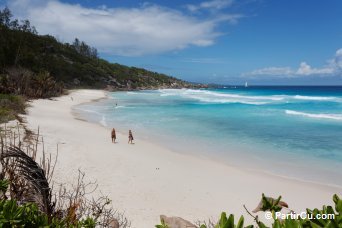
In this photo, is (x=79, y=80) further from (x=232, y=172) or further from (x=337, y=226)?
(x=337, y=226)

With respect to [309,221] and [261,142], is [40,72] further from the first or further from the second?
[309,221]

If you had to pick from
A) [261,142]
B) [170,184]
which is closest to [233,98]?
[261,142]

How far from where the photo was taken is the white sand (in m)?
7.48

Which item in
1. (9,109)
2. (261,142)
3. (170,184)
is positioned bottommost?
(261,142)

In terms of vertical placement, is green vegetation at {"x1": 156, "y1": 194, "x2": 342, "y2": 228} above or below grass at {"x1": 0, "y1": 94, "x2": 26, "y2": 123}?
above

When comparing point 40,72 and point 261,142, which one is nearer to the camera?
point 261,142

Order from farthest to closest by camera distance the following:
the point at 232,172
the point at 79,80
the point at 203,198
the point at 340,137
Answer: the point at 79,80 < the point at 340,137 < the point at 232,172 < the point at 203,198

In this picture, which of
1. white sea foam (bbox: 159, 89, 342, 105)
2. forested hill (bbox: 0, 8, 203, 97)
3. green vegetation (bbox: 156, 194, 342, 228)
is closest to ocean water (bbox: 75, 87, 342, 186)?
green vegetation (bbox: 156, 194, 342, 228)

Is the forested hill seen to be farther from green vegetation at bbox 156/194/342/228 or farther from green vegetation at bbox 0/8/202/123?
green vegetation at bbox 156/194/342/228

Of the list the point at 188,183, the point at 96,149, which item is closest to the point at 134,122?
the point at 96,149

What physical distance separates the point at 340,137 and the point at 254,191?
1233 centimetres

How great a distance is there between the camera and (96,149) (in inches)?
487

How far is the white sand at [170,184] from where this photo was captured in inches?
295

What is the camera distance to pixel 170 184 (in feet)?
29.9
